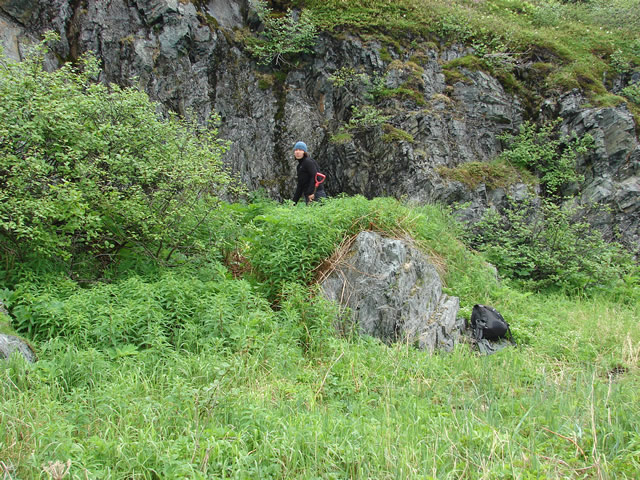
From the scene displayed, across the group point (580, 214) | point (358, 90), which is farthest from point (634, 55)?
point (358, 90)

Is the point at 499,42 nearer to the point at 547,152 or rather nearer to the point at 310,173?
the point at 547,152

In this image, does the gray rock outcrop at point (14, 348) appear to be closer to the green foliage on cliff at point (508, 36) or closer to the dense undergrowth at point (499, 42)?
the dense undergrowth at point (499, 42)

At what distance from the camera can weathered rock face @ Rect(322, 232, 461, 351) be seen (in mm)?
5484

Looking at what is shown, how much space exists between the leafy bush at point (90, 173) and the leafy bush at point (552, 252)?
6577mm

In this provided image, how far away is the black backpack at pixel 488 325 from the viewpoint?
227 inches

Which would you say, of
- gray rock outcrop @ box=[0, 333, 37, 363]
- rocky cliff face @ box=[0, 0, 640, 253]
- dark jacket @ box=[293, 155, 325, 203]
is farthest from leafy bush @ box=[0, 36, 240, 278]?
rocky cliff face @ box=[0, 0, 640, 253]

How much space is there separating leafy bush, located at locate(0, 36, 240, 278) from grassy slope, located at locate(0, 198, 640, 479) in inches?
25.7

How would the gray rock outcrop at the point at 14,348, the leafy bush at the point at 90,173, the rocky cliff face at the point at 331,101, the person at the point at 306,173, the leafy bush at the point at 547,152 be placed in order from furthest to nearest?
the leafy bush at the point at 547,152 → the rocky cliff face at the point at 331,101 → the person at the point at 306,173 → the leafy bush at the point at 90,173 → the gray rock outcrop at the point at 14,348

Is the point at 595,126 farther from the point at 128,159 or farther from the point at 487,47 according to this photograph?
Answer: the point at 128,159

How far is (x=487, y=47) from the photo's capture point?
549 inches

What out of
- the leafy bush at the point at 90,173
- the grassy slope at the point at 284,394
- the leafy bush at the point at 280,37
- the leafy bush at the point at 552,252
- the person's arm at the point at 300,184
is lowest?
the leafy bush at the point at 552,252

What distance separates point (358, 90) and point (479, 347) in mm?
9320

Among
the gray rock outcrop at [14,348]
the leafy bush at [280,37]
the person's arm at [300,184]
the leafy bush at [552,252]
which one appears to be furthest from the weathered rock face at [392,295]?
the leafy bush at [280,37]

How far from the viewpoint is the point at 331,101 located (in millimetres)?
12820
